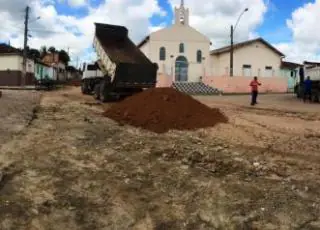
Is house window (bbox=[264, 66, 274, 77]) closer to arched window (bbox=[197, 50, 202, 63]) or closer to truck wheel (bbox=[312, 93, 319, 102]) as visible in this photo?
arched window (bbox=[197, 50, 202, 63])

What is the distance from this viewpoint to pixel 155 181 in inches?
343

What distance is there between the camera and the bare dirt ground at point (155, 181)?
23.4 feet

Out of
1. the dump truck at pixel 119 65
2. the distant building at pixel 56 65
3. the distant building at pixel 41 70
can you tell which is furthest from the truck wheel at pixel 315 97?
the distant building at pixel 56 65

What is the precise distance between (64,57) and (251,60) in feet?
194

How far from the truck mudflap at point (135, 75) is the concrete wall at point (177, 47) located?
2319 cm

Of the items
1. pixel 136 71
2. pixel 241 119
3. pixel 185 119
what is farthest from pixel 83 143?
pixel 136 71

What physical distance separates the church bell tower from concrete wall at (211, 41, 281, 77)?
578cm

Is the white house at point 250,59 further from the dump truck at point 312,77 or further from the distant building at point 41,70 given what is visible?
the distant building at point 41,70

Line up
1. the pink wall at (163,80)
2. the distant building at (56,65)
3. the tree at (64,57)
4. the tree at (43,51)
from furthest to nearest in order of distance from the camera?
the tree at (64,57), the tree at (43,51), the distant building at (56,65), the pink wall at (163,80)

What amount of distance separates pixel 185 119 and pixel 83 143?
15.1 ft

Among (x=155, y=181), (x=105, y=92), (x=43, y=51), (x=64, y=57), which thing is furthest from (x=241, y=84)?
(x=43, y=51)

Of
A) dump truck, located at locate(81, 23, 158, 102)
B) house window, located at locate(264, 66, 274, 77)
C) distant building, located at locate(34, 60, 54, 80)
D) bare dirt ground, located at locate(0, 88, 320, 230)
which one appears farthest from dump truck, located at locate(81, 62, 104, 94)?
distant building, located at locate(34, 60, 54, 80)

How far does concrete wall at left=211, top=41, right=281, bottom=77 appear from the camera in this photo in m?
52.9

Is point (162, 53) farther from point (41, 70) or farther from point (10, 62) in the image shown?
point (41, 70)
